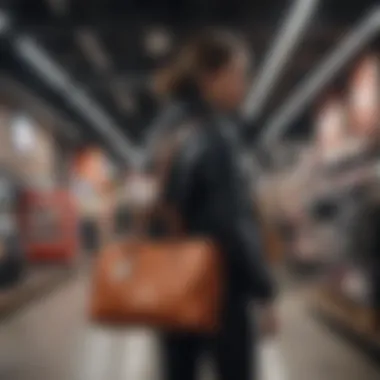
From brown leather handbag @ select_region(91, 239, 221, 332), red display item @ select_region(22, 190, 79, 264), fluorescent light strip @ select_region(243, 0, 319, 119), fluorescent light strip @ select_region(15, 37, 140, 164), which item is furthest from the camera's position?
red display item @ select_region(22, 190, 79, 264)

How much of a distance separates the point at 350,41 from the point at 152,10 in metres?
2.22

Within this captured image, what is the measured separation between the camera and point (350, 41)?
16.0ft

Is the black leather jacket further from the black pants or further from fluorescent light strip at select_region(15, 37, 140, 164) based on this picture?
fluorescent light strip at select_region(15, 37, 140, 164)

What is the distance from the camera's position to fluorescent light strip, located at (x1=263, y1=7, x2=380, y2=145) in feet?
14.2

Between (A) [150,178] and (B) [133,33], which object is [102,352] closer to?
(A) [150,178]

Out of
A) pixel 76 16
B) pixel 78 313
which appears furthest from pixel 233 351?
pixel 78 313

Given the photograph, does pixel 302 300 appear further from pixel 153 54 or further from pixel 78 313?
pixel 153 54

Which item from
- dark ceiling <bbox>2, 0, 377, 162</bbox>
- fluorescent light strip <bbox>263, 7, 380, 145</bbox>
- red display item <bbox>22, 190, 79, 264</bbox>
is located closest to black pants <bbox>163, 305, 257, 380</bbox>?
dark ceiling <bbox>2, 0, 377, 162</bbox>

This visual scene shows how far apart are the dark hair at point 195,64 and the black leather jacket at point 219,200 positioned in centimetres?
5

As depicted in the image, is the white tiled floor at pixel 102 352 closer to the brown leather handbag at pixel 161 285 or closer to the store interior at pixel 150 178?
the store interior at pixel 150 178

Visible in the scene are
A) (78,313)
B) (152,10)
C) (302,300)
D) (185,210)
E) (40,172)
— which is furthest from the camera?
(40,172)

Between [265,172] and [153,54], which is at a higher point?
[153,54]

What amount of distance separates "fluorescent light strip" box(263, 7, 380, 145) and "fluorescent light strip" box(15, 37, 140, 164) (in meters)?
1.44

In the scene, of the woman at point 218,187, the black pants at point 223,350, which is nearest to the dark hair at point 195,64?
the woman at point 218,187
